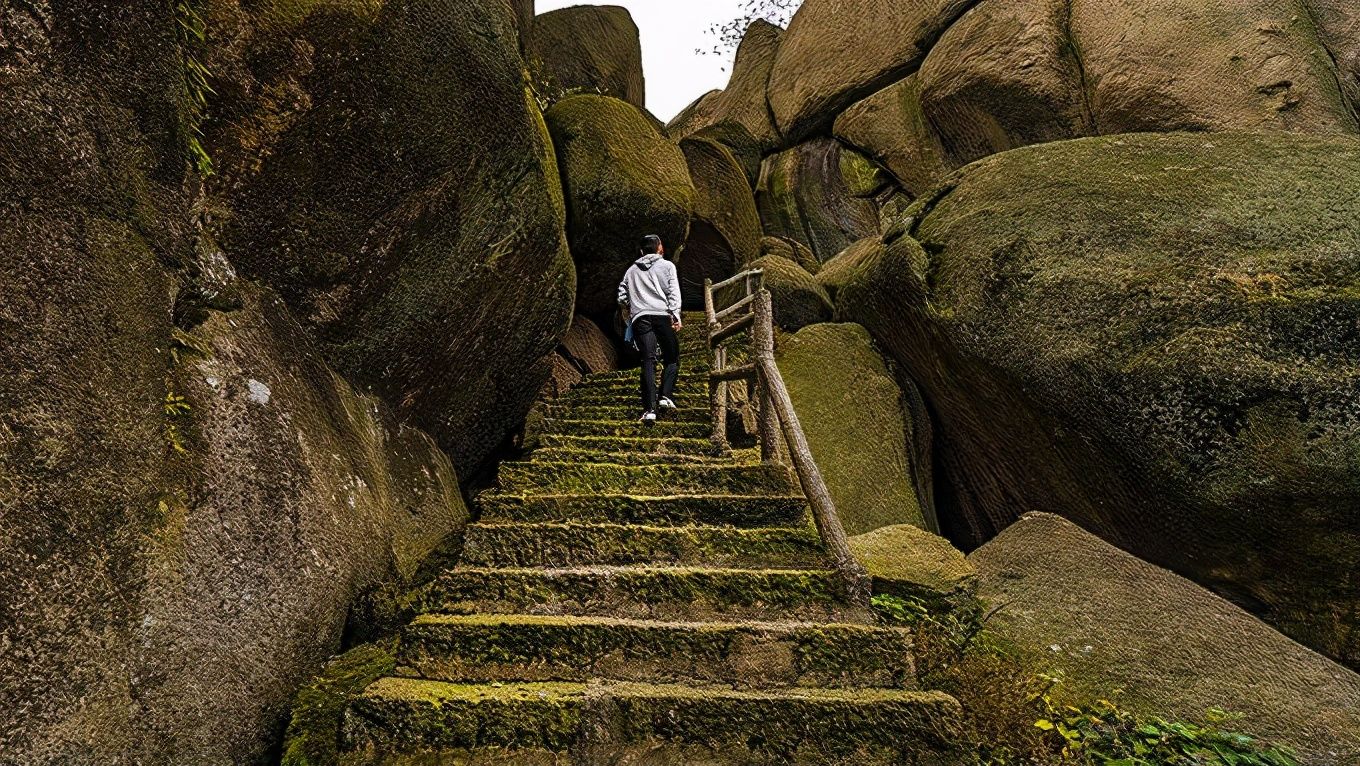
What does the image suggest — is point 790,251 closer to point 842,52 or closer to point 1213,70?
point 842,52

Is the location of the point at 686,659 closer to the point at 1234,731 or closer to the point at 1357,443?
the point at 1234,731

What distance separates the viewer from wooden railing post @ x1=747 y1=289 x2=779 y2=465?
4.62 m

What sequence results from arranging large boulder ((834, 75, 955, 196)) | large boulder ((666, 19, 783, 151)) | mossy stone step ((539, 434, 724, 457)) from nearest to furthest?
mossy stone step ((539, 434, 724, 457)) < large boulder ((834, 75, 955, 196)) < large boulder ((666, 19, 783, 151))

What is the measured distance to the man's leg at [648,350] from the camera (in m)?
5.52

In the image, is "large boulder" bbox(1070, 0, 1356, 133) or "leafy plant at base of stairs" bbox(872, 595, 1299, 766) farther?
"large boulder" bbox(1070, 0, 1356, 133)

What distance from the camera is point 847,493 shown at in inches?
253

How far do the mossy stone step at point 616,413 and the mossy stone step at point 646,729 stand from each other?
330 centimetres

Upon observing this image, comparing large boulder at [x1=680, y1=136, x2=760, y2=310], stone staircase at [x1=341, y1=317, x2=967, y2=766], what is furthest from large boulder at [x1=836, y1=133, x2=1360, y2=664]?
large boulder at [x1=680, y1=136, x2=760, y2=310]

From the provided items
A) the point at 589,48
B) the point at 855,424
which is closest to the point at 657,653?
the point at 855,424

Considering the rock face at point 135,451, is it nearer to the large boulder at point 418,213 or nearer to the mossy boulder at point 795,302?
the large boulder at point 418,213

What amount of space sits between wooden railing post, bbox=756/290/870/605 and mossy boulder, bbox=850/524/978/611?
347mm

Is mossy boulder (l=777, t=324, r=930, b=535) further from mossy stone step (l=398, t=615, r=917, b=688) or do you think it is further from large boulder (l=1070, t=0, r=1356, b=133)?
large boulder (l=1070, t=0, r=1356, b=133)

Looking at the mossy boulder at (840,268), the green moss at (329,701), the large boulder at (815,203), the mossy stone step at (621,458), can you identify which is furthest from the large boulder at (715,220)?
the green moss at (329,701)

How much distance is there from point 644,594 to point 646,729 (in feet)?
2.34
